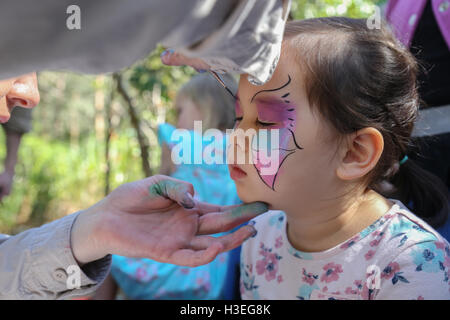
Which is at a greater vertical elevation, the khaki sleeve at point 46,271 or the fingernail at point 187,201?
the fingernail at point 187,201

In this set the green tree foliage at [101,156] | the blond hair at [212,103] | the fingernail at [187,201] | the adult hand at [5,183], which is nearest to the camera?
the fingernail at [187,201]

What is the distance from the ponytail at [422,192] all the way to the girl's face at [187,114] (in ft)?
5.06

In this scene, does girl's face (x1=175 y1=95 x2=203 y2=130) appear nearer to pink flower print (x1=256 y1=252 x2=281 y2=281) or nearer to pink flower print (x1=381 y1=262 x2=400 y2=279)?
pink flower print (x1=256 y1=252 x2=281 y2=281)

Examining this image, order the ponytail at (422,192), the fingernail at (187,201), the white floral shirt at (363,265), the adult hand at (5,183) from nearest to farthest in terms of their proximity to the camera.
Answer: the white floral shirt at (363,265) < the fingernail at (187,201) < the ponytail at (422,192) < the adult hand at (5,183)

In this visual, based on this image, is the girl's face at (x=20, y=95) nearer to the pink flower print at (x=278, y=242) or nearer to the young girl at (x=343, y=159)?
the young girl at (x=343, y=159)

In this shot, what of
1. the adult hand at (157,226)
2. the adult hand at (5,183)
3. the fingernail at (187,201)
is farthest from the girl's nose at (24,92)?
the adult hand at (5,183)

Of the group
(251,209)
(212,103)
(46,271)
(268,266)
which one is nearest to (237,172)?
(251,209)

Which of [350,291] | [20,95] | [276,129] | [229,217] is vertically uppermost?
[20,95]

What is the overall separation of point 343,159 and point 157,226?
22.9 inches

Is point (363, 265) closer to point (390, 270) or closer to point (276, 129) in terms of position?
point (390, 270)

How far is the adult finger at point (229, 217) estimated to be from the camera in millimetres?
1442

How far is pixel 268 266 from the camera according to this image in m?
1.68

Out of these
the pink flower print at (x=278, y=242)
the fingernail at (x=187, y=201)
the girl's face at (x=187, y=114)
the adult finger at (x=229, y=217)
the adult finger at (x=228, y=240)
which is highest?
the girl's face at (x=187, y=114)

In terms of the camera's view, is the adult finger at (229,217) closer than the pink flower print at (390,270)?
No
